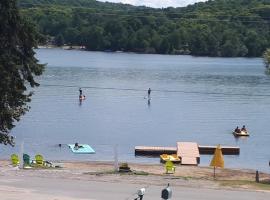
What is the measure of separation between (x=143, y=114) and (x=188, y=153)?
1251 inches

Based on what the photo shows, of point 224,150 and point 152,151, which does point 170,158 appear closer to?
point 152,151

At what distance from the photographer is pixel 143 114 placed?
81312 millimetres

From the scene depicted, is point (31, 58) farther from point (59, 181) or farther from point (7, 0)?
point (59, 181)

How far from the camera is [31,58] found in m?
23.2

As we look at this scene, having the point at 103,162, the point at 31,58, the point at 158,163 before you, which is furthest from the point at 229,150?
the point at 31,58

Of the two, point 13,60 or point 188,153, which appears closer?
point 13,60

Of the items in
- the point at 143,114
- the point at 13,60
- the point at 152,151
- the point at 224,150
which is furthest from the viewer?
the point at 143,114

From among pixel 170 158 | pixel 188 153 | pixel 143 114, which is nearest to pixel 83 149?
pixel 188 153

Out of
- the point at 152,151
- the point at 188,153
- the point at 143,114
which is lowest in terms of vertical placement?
the point at 152,151

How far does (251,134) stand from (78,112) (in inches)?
880

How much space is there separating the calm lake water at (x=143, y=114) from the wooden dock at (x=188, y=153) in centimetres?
103

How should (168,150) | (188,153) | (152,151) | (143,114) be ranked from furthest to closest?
1. (143,114)
2. (152,151)
3. (168,150)
4. (188,153)

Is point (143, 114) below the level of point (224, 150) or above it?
above

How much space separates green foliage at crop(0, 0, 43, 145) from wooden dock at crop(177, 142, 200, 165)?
23728mm
